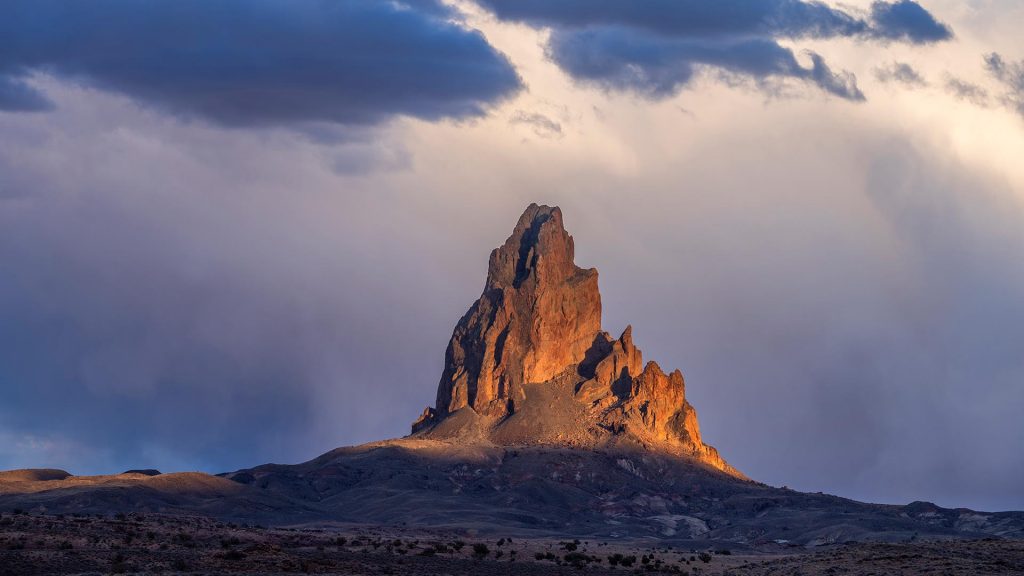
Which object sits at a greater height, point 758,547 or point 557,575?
point 758,547

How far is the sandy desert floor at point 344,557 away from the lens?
9494 centimetres

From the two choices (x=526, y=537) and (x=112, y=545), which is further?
(x=526, y=537)

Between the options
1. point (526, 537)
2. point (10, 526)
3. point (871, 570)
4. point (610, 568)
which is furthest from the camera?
point (526, 537)

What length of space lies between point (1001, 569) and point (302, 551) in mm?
49640

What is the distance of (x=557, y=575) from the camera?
113m

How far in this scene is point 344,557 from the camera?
11200 centimetres

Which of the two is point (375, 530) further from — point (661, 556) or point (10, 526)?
point (10, 526)

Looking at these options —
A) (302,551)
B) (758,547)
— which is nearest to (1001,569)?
(302,551)

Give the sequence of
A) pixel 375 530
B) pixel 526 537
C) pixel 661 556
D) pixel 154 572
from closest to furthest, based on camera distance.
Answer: pixel 154 572 → pixel 661 556 → pixel 375 530 → pixel 526 537

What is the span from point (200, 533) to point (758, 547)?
82.9m

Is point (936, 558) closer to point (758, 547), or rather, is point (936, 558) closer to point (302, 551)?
point (302, 551)

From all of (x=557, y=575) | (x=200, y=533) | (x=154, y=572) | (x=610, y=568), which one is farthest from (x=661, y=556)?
(x=154, y=572)

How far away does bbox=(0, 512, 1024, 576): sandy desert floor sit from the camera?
94.9m

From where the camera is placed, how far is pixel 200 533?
413ft
